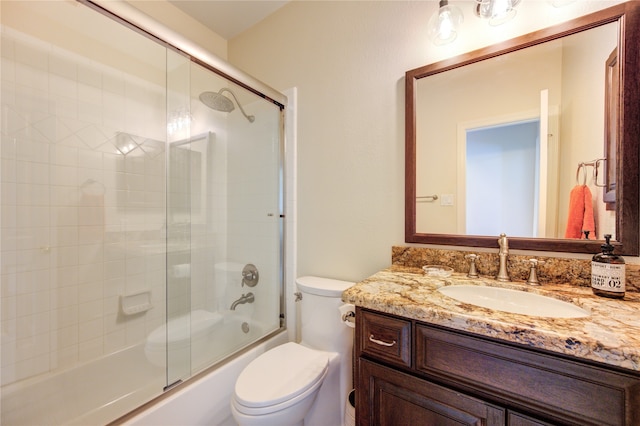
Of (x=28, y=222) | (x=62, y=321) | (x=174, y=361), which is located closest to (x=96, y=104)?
(x=28, y=222)

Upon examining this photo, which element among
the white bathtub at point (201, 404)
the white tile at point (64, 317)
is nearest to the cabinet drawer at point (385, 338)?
the white bathtub at point (201, 404)

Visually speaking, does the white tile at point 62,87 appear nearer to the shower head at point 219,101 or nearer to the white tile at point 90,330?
the shower head at point 219,101

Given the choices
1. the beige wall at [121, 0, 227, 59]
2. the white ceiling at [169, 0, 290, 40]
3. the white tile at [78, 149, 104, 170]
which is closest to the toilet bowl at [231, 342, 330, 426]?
the white tile at [78, 149, 104, 170]

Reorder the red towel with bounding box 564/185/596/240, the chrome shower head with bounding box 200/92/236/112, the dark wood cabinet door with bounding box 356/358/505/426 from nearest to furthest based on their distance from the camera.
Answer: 1. the dark wood cabinet door with bounding box 356/358/505/426
2. the red towel with bounding box 564/185/596/240
3. the chrome shower head with bounding box 200/92/236/112

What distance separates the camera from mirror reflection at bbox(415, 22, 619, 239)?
90cm

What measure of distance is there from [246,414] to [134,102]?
5.87ft

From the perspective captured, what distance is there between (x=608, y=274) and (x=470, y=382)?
1.86ft

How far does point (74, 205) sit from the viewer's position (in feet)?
4.44

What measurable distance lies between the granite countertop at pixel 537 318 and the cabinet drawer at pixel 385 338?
35 mm

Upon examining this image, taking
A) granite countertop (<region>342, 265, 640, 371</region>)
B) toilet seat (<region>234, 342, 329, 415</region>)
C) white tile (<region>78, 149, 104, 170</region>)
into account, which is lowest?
toilet seat (<region>234, 342, 329, 415</region>)

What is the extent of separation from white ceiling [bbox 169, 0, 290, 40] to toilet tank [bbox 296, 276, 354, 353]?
190 centimetres

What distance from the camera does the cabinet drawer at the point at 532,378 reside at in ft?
1.65

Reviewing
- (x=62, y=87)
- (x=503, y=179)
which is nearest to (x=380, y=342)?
(x=503, y=179)

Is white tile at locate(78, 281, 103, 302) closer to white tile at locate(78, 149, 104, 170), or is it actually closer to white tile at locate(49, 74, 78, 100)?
white tile at locate(78, 149, 104, 170)
